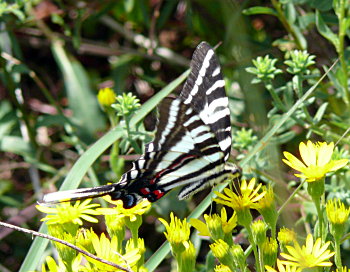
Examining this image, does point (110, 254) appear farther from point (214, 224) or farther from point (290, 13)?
point (290, 13)

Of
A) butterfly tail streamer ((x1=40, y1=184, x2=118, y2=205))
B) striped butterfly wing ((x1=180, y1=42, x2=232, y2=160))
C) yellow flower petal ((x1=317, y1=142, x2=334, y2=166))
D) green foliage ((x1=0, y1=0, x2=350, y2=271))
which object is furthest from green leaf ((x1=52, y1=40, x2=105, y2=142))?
yellow flower petal ((x1=317, y1=142, x2=334, y2=166))

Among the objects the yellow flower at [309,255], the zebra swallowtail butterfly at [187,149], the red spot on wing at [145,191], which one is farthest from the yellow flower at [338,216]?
the red spot on wing at [145,191]

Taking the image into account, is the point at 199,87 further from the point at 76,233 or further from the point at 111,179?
the point at 111,179

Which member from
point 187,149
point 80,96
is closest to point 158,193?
point 187,149

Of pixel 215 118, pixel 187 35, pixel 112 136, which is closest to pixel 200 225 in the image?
pixel 215 118

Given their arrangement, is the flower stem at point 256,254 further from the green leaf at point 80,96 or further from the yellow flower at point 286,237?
the green leaf at point 80,96

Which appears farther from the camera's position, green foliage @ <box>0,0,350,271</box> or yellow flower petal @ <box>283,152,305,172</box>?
green foliage @ <box>0,0,350,271</box>

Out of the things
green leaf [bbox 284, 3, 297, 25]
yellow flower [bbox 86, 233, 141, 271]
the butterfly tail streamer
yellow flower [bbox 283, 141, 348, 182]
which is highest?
green leaf [bbox 284, 3, 297, 25]

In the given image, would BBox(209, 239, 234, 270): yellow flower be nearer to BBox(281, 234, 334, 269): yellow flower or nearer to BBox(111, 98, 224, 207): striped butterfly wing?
BBox(281, 234, 334, 269): yellow flower
